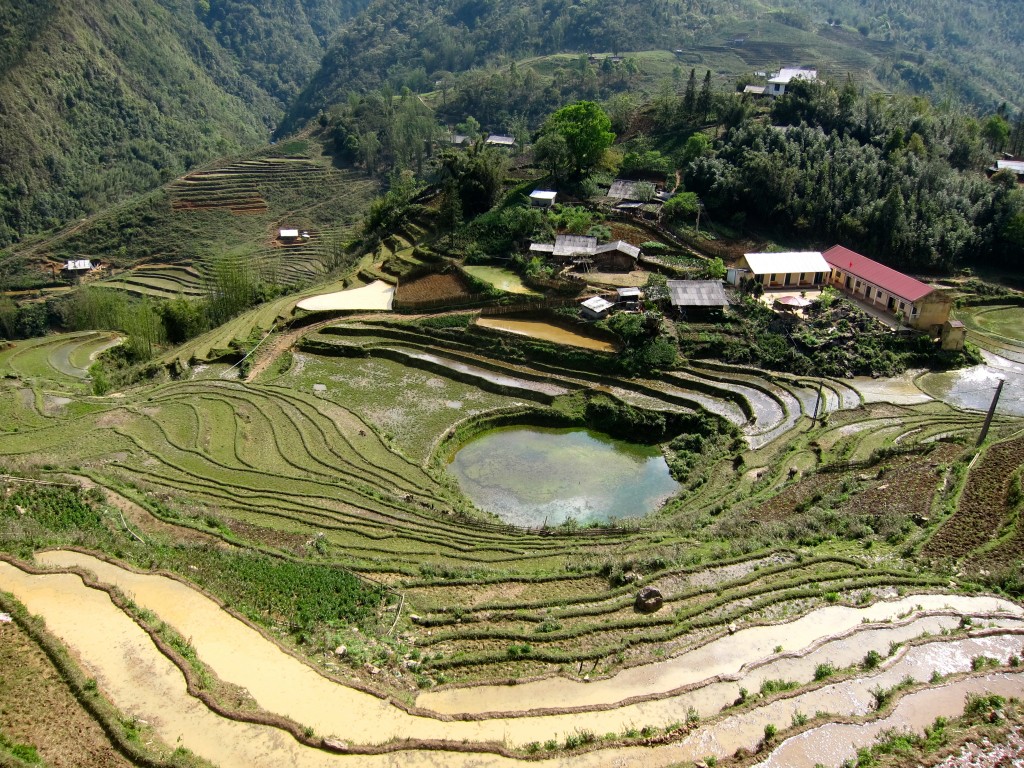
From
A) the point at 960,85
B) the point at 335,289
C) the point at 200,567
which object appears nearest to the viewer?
the point at 200,567

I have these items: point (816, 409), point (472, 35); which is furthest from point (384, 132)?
point (816, 409)

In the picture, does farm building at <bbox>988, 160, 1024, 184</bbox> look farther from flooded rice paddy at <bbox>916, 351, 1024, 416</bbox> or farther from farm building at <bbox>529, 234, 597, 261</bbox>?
farm building at <bbox>529, 234, 597, 261</bbox>

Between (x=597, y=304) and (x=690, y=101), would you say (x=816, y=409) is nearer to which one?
(x=597, y=304)

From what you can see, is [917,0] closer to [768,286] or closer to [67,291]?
[768,286]

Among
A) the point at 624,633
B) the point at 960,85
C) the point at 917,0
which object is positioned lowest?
the point at 624,633

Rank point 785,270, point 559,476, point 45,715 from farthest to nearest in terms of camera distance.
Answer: point 785,270 < point 559,476 < point 45,715

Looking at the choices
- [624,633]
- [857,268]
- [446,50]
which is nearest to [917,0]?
[446,50]
